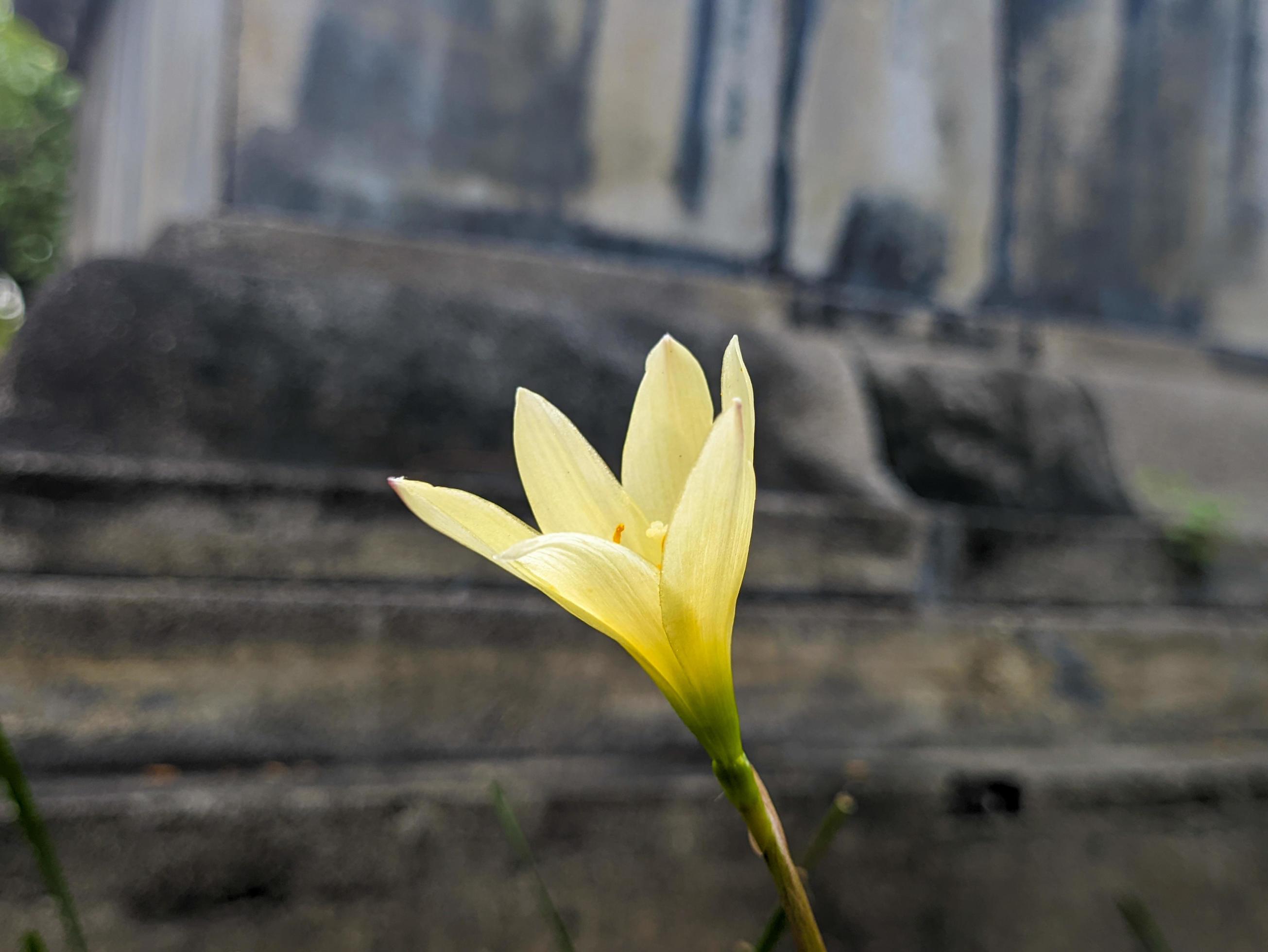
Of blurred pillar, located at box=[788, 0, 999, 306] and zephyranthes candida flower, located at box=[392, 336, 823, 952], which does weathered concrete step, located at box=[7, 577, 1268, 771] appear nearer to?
zephyranthes candida flower, located at box=[392, 336, 823, 952]

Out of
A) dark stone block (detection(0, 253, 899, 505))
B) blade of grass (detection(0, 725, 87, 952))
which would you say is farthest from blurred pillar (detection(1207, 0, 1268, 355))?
blade of grass (detection(0, 725, 87, 952))

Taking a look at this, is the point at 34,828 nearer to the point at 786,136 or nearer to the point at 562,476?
the point at 562,476

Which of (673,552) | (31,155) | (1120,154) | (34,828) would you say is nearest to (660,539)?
(673,552)

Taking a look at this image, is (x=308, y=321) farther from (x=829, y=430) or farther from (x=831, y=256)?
(x=831, y=256)

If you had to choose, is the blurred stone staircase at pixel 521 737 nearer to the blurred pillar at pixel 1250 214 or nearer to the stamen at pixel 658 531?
the stamen at pixel 658 531

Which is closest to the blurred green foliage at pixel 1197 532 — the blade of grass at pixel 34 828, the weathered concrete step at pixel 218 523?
the weathered concrete step at pixel 218 523

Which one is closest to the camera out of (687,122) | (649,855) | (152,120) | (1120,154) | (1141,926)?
(1141,926)
